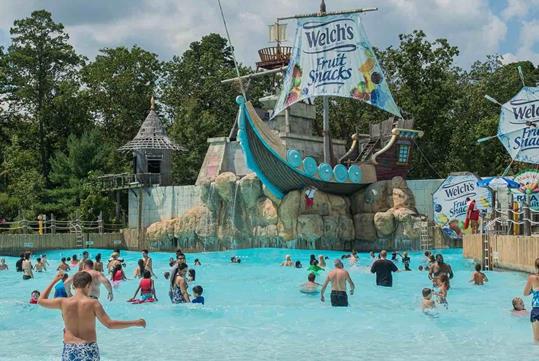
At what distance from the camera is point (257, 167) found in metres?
35.1

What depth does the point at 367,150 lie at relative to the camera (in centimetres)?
3997

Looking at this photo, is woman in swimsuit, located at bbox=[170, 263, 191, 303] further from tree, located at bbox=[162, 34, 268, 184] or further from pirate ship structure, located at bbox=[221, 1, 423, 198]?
tree, located at bbox=[162, 34, 268, 184]

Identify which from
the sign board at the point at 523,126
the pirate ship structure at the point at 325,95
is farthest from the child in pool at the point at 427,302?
the pirate ship structure at the point at 325,95

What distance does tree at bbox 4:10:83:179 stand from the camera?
167ft

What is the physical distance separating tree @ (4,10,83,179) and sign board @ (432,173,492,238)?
1138 inches

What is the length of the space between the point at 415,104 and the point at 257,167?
14.3 metres

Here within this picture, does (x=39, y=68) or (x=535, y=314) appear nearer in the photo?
(x=535, y=314)

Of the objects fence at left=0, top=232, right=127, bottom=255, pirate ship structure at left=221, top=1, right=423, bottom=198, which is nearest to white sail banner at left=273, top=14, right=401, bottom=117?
pirate ship structure at left=221, top=1, right=423, bottom=198

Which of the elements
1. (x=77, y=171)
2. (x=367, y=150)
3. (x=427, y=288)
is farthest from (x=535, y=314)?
(x=77, y=171)

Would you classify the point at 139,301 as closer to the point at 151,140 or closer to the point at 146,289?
the point at 146,289

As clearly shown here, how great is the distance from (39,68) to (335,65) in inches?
943

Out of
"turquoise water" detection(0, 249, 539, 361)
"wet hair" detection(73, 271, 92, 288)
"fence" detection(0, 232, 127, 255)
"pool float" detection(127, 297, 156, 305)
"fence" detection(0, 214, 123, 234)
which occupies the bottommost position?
"turquoise water" detection(0, 249, 539, 361)

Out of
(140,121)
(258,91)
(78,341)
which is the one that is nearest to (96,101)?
(140,121)

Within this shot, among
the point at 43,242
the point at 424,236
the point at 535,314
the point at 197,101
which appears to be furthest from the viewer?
the point at 197,101
